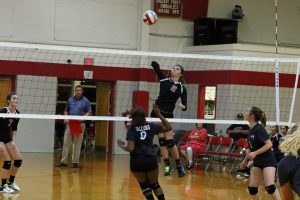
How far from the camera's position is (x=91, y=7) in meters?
23.5

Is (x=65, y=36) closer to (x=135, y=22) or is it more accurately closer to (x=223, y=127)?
(x=135, y=22)

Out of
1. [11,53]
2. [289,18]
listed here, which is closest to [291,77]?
[289,18]

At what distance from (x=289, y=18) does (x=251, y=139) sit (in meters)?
16.4

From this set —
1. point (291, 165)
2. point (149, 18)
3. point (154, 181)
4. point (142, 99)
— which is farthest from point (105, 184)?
point (142, 99)

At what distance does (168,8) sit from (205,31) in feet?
5.69

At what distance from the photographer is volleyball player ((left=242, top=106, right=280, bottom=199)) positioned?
9844 mm

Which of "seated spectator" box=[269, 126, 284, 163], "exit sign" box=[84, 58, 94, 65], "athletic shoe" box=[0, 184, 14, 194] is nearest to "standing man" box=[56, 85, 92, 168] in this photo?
"seated spectator" box=[269, 126, 284, 163]

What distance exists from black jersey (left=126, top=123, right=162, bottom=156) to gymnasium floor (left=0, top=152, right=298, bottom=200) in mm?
2764

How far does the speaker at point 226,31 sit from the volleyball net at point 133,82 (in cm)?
103

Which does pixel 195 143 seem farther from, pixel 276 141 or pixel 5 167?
pixel 5 167

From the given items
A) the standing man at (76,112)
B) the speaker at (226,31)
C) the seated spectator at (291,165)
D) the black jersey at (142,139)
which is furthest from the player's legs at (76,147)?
the seated spectator at (291,165)

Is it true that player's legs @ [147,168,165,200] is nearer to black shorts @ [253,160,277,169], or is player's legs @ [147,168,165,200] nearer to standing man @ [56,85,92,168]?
black shorts @ [253,160,277,169]

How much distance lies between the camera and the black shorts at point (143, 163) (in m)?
9.49

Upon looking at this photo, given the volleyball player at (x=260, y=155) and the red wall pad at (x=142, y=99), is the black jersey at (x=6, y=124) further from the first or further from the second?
the red wall pad at (x=142, y=99)
